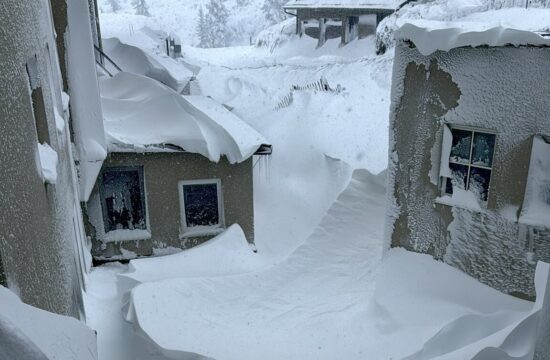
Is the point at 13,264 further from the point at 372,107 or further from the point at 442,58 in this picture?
the point at 372,107

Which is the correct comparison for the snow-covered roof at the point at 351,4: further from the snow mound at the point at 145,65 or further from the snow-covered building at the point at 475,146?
the snow-covered building at the point at 475,146

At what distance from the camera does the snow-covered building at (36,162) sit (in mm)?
3109

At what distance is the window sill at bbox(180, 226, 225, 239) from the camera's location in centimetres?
927

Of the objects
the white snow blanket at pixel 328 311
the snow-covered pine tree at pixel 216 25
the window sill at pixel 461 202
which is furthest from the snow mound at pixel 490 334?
the snow-covered pine tree at pixel 216 25

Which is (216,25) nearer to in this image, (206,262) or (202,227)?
(202,227)

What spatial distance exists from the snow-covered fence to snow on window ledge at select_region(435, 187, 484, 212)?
482 inches

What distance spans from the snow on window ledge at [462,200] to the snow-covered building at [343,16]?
20731 millimetres

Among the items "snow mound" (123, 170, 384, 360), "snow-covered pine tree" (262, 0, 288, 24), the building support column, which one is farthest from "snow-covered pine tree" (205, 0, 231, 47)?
"snow mound" (123, 170, 384, 360)

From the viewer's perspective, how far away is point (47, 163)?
179 inches

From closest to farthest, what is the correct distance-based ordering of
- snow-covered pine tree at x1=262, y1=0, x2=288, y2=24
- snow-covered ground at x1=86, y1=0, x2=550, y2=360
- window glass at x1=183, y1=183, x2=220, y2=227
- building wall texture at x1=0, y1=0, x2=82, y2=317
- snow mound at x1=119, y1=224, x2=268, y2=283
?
building wall texture at x1=0, y1=0, x2=82, y2=317 < snow-covered ground at x1=86, y1=0, x2=550, y2=360 < snow mound at x1=119, y1=224, x2=268, y2=283 < window glass at x1=183, y1=183, x2=220, y2=227 < snow-covered pine tree at x1=262, y1=0, x2=288, y2=24

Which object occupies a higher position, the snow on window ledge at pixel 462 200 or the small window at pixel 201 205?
the snow on window ledge at pixel 462 200

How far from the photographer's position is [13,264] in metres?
2.97

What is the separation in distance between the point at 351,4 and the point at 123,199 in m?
20.9

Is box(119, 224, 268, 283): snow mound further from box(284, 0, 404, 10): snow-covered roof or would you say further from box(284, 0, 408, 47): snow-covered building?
box(284, 0, 404, 10): snow-covered roof
